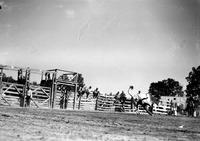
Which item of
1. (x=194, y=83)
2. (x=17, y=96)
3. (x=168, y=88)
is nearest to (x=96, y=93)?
(x=17, y=96)

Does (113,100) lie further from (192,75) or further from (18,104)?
(192,75)

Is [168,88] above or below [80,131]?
above

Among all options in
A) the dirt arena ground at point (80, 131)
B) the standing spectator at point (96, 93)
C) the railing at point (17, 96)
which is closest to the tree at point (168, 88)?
the standing spectator at point (96, 93)

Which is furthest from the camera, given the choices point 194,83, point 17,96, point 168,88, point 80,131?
point 168,88

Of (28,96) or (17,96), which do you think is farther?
(17,96)

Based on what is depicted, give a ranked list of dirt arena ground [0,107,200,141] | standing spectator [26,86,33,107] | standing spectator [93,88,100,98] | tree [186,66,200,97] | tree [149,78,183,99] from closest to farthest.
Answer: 1. dirt arena ground [0,107,200,141]
2. standing spectator [26,86,33,107]
3. standing spectator [93,88,100,98]
4. tree [186,66,200,97]
5. tree [149,78,183,99]

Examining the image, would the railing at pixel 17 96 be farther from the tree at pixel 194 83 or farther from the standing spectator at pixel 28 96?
the tree at pixel 194 83

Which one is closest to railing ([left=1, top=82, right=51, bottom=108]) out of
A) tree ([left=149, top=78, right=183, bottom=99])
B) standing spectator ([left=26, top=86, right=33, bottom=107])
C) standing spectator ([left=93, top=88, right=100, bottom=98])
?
standing spectator ([left=26, top=86, right=33, bottom=107])

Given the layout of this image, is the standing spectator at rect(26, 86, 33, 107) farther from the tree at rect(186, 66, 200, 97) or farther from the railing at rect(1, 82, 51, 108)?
the tree at rect(186, 66, 200, 97)

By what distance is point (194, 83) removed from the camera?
290 feet

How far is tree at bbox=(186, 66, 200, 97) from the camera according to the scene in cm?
8731

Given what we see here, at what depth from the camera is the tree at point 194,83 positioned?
87306 mm

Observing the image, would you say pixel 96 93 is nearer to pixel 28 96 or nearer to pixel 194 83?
pixel 28 96

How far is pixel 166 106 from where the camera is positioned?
49.4 metres
